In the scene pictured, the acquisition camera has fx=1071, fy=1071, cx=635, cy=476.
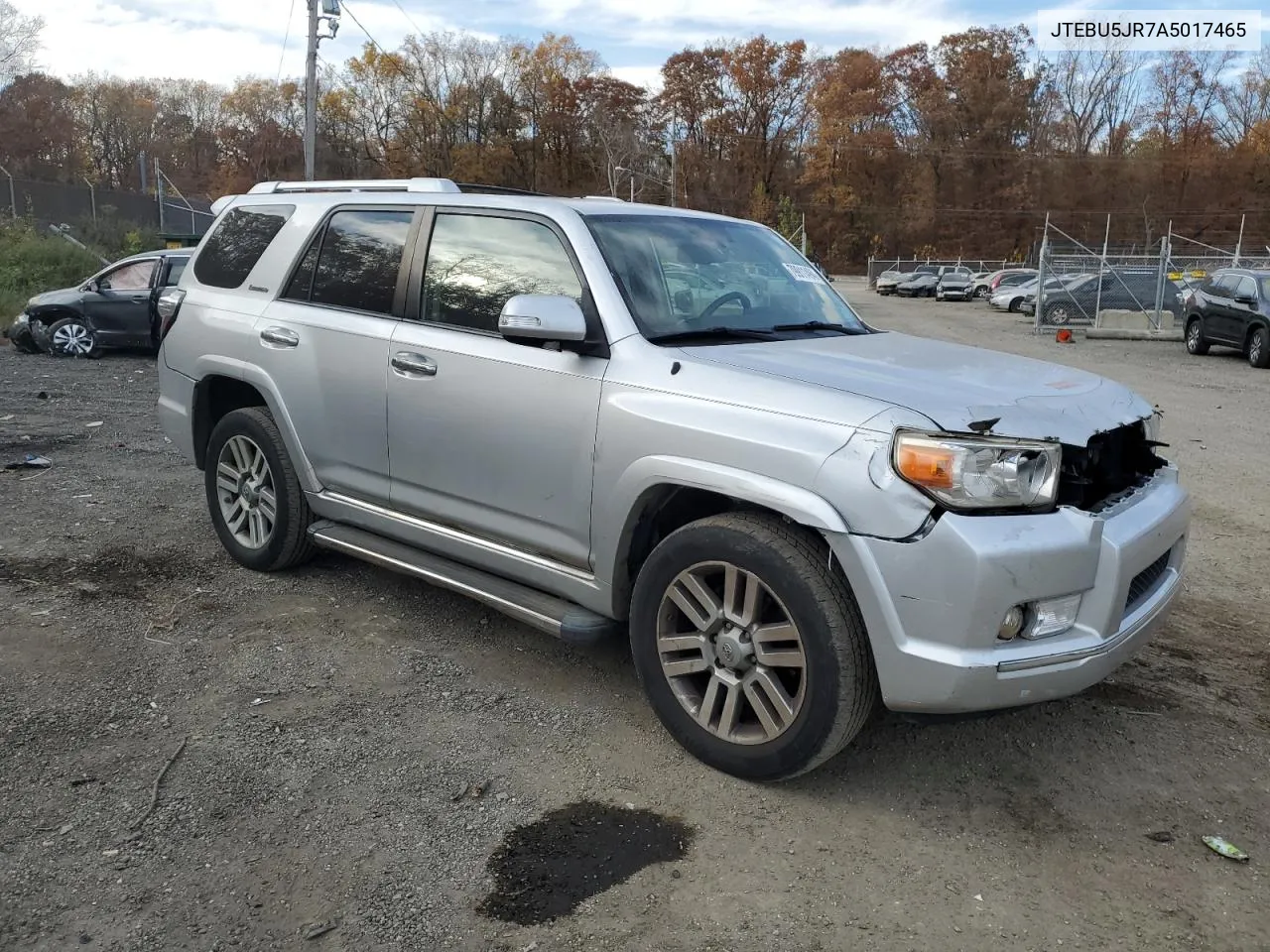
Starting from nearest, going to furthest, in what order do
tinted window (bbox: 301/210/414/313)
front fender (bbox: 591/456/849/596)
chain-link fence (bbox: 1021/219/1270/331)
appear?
front fender (bbox: 591/456/849/596)
tinted window (bbox: 301/210/414/313)
chain-link fence (bbox: 1021/219/1270/331)

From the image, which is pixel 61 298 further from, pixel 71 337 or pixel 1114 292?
pixel 1114 292

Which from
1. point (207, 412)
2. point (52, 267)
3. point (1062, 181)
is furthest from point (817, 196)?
point (207, 412)

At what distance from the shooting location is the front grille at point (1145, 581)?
11.0ft

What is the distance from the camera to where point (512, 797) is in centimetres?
339

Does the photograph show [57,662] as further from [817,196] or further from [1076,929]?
[817,196]

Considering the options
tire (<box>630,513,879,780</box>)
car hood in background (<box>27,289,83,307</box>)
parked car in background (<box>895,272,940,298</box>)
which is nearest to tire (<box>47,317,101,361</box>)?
car hood in background (<box>27,289,83,307</box>)

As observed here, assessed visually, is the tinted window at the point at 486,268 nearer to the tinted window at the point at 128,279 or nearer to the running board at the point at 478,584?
the running board at the point at 478,584

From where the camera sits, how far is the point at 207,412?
5613 mm

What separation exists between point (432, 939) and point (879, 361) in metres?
2.32

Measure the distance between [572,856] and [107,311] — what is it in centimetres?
1432

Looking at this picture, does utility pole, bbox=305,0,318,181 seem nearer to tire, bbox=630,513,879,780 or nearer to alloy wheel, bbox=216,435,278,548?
alloy wheel, bbox=216,435,278,548

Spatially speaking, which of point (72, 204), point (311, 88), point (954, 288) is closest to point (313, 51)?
point (311, 88)

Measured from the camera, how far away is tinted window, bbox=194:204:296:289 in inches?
211

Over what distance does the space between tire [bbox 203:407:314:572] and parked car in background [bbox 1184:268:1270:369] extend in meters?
16.5
